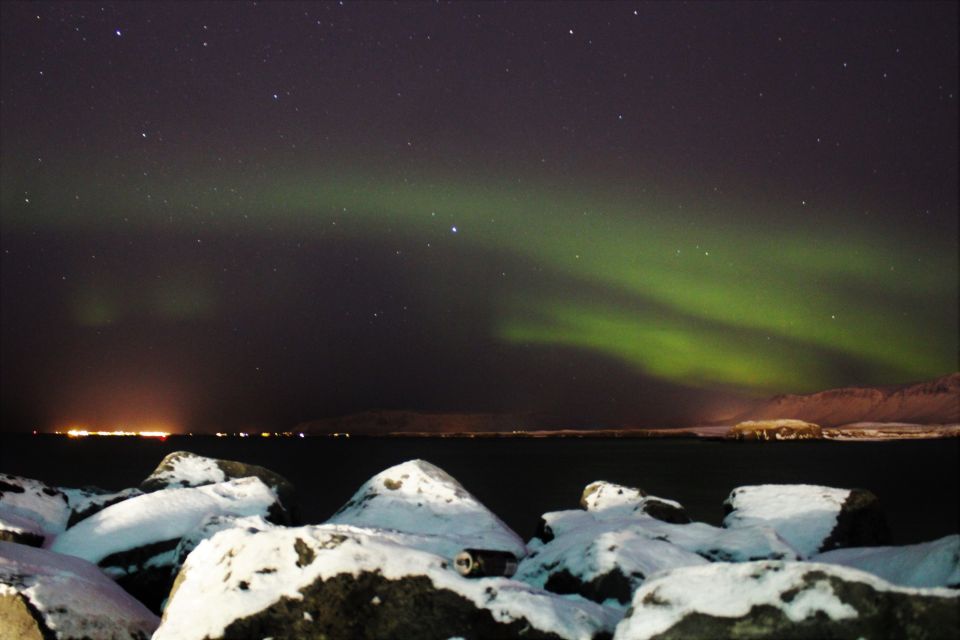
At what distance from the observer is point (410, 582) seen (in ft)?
27.5

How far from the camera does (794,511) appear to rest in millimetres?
18359

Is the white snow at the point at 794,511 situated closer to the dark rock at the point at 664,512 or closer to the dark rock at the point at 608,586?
the dark rock at the point at 664,512

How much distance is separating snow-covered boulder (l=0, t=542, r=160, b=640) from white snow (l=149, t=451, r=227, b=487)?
1024 centimetres

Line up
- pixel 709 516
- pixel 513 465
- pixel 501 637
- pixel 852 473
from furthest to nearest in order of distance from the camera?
pixel 513 465
pixel 852 473
pixel 709 516
pixel 501 637

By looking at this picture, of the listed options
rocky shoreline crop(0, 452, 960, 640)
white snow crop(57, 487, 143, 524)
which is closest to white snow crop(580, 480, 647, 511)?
rocky shoreline crop(0, 452, 960, 640)

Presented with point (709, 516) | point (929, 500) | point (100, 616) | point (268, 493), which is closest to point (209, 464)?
point (268, 493)

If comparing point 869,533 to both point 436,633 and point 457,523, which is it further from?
point 436,633

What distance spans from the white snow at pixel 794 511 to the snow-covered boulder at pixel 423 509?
16.8 feet

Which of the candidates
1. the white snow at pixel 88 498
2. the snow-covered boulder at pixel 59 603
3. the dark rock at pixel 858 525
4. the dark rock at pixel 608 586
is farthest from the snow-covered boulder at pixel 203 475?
the dark rock at pixel 858 525

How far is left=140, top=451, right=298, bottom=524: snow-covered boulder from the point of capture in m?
20.9

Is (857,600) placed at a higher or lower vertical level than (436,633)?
higher

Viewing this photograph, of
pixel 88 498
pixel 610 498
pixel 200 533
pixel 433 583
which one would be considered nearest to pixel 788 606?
pixel 433 583

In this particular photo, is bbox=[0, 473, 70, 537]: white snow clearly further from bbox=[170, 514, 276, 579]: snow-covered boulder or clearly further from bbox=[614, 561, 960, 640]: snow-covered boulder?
bbox=[614, 561, 960, 640]: snow-covered boulder

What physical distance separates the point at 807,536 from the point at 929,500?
176 ft
